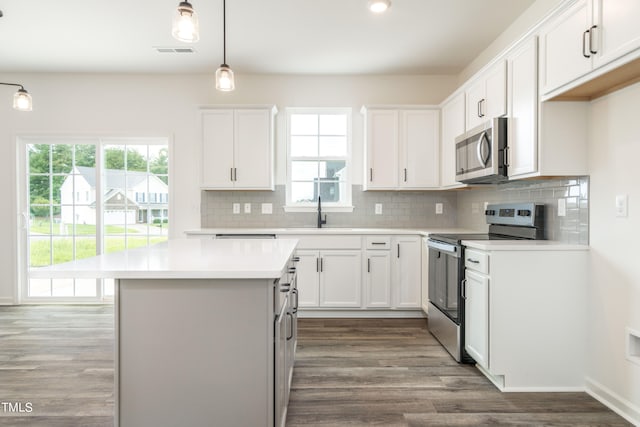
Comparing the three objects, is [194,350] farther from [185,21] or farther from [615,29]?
[615,29]

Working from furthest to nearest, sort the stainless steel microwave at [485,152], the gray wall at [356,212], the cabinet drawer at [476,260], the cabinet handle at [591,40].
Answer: the gray wall at [356,212]
the stainless steel microwave at [485,152]
the cabinet drawer at [476,260]
the cabinet handle at [591,40]

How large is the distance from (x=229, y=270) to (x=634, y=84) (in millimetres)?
2268

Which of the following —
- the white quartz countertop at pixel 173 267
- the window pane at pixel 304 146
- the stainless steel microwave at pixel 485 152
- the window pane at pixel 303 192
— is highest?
the window pane at pixel 304 146

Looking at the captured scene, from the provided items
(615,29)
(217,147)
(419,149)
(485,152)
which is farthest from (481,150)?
(217,147)

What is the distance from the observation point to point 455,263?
112 inches

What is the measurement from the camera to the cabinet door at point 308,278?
383 cm

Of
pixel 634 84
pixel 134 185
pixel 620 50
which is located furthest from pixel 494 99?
pixel 134 185

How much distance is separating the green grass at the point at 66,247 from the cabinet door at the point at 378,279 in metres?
2.50

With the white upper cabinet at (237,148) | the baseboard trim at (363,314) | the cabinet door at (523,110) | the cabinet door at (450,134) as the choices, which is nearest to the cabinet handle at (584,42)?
the cabinet door at (523,110)

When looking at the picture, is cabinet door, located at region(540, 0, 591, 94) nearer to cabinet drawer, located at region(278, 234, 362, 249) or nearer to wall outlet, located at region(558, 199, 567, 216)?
wall outlet, located at region(558, 199, 567, 216)

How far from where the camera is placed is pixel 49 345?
3.11 metres

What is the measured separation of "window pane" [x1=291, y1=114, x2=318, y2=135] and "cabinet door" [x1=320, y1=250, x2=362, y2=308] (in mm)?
1558

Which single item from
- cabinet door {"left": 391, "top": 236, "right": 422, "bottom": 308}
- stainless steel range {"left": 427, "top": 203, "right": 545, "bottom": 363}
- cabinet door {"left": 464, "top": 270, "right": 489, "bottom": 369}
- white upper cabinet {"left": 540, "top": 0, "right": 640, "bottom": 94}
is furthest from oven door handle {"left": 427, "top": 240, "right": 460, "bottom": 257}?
→ white upper cabinet {"left": 540, "top": 0, "right": 640, "bottom": 94}

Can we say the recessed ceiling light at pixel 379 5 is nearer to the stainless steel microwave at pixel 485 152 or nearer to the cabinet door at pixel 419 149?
the stainless steel microwave at pixel 485 152
